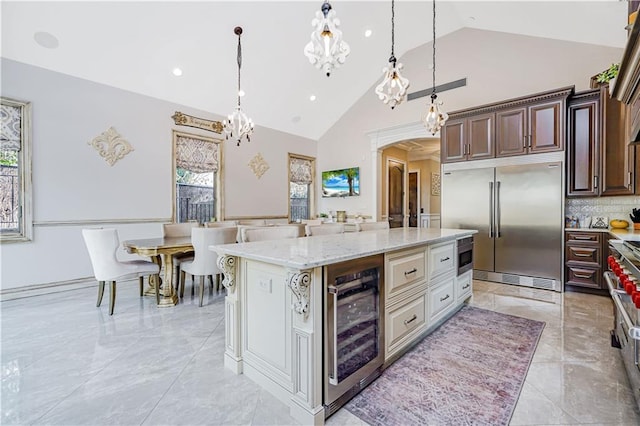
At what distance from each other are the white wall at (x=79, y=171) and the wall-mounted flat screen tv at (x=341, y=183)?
3.20m

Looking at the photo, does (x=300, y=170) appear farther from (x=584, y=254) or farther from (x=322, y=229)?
(x=584, y=254)

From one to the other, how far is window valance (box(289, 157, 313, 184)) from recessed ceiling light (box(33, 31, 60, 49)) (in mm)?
4446

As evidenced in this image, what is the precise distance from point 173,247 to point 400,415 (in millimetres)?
2772

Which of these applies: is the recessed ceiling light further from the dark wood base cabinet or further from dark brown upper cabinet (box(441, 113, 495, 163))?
the dark wood base cabinet

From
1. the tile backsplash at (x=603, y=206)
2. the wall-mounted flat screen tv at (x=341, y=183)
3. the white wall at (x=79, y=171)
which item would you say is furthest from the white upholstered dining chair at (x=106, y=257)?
the tile backsplash at (x=603, y=206)

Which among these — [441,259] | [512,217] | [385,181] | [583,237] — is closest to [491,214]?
[512,217]

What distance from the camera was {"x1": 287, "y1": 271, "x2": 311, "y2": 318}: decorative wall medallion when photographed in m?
1.42

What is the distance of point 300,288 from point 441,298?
1763 mm

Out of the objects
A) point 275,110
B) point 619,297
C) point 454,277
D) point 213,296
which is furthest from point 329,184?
point 619,297

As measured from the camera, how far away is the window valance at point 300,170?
727cm

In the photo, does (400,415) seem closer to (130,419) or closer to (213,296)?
(130,419)

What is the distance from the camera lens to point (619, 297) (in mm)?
1750

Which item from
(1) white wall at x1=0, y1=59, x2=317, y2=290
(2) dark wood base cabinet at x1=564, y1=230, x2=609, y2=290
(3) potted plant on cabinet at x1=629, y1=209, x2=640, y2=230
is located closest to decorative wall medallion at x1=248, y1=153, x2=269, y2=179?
(1) white wall at x1=0, y1=59, x2=317, y2=290

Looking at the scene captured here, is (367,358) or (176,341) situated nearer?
(367,358)
